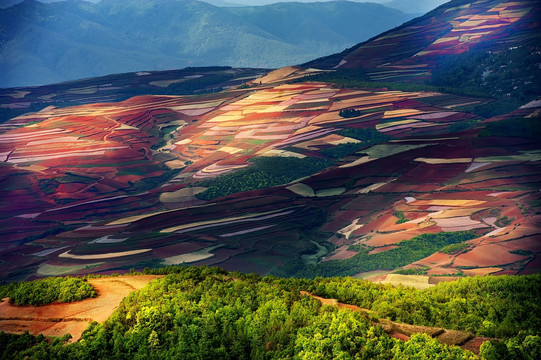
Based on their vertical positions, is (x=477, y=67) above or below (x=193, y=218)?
above

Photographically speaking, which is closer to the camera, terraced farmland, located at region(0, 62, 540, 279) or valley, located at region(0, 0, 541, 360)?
valley, located at region(0, 0, 541, 360)

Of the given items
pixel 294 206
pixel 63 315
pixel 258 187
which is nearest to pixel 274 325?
pixel 63 315

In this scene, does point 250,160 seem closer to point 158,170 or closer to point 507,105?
point 158,170

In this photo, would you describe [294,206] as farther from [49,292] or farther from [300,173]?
[49,292]

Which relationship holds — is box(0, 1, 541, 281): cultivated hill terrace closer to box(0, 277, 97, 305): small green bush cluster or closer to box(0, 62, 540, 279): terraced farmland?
box(0, 62, 540, 279): terraced farmland

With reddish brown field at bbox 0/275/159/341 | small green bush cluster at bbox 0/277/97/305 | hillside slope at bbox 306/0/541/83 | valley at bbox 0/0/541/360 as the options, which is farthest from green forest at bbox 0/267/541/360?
hillside slope at bbox 306/0/541/83

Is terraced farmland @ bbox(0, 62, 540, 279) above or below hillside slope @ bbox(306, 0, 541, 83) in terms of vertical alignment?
below

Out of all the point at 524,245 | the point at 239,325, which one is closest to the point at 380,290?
the point at 239,325

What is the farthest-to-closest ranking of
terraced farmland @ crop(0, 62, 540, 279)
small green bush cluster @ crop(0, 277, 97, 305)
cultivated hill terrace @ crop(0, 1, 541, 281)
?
terraced farmland @ crop(0, 62, 540, 279) < cultivated hill terrace @ crop(0, 1, 541, 281) < small green bush cluster @ crop(0, 277, 97, 305)

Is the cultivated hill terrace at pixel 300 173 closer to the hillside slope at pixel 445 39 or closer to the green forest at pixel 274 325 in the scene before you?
the hillside slope at pixel 445 39
